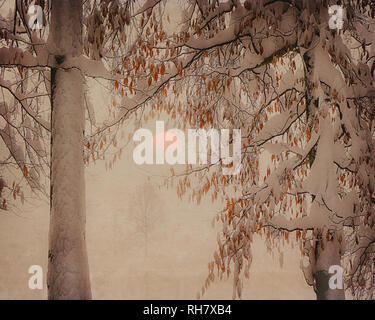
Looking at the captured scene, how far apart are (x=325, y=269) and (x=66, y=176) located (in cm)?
221

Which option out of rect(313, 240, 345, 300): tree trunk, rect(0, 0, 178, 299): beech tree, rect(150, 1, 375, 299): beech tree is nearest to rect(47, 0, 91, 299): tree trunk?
rect(0, 0, 178, 299): beech tree

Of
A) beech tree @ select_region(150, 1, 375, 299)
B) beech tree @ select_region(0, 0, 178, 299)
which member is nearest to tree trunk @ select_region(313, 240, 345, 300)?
beech tree @ select_region(150, 1, 375, 299)

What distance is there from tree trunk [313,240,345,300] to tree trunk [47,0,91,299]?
1.85 metres

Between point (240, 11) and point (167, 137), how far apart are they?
4.37 m

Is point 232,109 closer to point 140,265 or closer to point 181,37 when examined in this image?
point 181,37

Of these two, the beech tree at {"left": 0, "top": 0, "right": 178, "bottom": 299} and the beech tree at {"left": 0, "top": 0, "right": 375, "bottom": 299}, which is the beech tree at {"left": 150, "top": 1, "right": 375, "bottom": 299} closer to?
the beech tree at {"left": 0, "top": 0, "right": 375, "bottom": 299}

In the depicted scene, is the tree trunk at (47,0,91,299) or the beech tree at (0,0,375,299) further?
the tree trunk at (47,0,91,299)

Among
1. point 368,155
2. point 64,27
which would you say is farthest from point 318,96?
point 64,27

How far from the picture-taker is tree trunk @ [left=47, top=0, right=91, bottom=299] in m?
3.73

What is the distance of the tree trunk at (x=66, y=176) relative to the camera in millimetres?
3730

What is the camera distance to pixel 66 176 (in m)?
3.79

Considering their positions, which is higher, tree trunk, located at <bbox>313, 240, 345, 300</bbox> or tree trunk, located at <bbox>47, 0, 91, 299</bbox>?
tree trunk, located at <bbox>47, 0, 91, 299</bbox>

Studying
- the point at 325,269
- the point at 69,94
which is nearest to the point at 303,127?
the point at 325,269

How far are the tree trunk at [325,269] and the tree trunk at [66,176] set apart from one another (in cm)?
185
